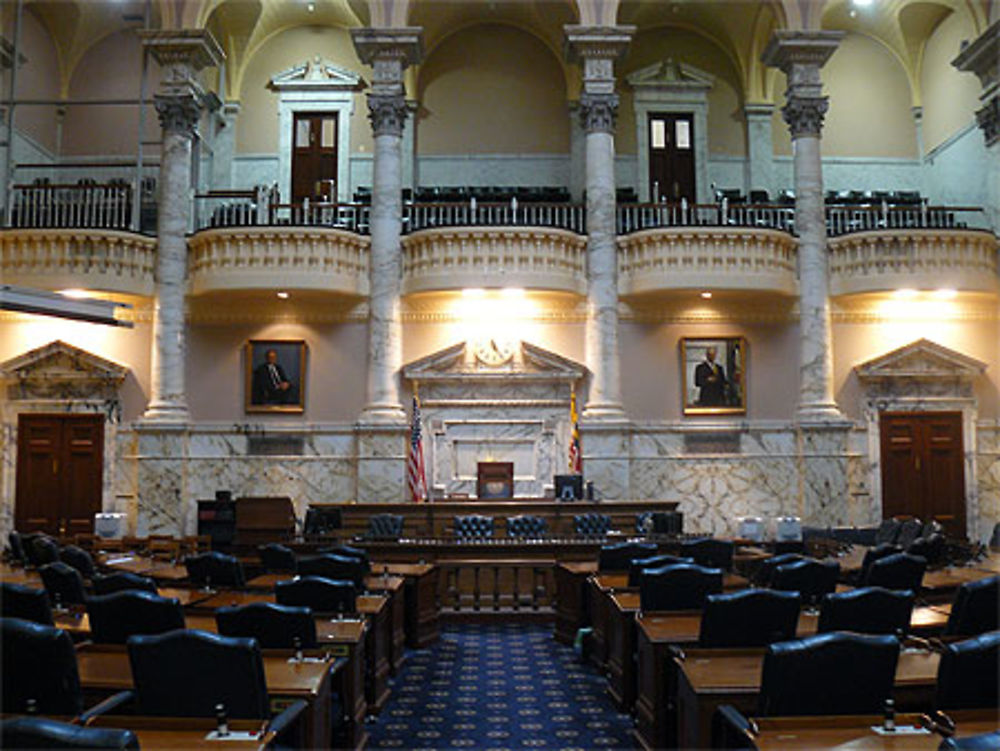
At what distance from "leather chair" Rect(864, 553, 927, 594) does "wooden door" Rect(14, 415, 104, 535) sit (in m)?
13.8

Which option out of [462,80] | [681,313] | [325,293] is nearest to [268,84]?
[462,80]

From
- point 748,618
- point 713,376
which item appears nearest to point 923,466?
point 713,376

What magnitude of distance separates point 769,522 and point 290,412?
28.9 feet

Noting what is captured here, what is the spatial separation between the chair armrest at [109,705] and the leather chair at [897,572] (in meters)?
5.62

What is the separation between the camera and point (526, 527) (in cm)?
1318

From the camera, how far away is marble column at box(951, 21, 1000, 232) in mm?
17031

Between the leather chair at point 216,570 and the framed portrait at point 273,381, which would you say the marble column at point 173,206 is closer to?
the framed portrait at point 273,381

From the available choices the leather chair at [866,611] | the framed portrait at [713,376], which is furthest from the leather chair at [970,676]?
the framed portrait at [713,376]

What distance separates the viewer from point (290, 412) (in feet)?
55.9

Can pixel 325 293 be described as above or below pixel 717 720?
above

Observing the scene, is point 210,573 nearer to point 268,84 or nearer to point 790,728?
point 790,728

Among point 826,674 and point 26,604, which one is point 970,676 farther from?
point 26,604

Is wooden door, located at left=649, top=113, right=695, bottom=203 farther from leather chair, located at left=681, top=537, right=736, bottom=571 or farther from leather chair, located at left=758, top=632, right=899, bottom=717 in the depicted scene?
leather chair, located at left=758, top=632, right=899, bottom=717

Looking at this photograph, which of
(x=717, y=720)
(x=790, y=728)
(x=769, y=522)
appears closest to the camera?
(x=790, y=728)
